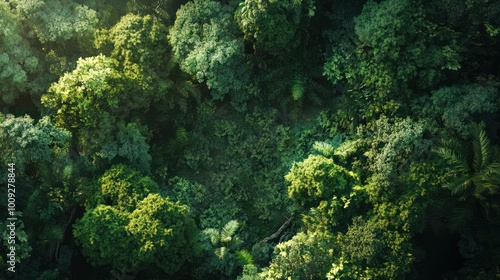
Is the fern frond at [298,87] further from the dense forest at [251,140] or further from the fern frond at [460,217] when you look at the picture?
the fern frond at [460,217]

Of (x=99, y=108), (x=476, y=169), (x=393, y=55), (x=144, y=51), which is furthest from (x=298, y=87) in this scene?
(x=99, y=108)

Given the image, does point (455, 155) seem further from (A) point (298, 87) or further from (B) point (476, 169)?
(A) point (298, 87)

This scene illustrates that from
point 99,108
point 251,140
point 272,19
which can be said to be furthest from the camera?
point 251,140

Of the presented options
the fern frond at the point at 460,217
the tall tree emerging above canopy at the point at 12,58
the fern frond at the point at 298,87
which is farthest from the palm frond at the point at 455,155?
the tall tree emerging above canopy at the point at 12,58

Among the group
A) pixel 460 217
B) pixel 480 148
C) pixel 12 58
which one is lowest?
pixel 460 217

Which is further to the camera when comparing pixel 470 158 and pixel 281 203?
pixel 281 203

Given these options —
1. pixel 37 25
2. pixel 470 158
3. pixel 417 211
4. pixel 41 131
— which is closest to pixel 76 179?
pixel 41 131

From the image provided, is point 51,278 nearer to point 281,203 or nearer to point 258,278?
point 258,278
